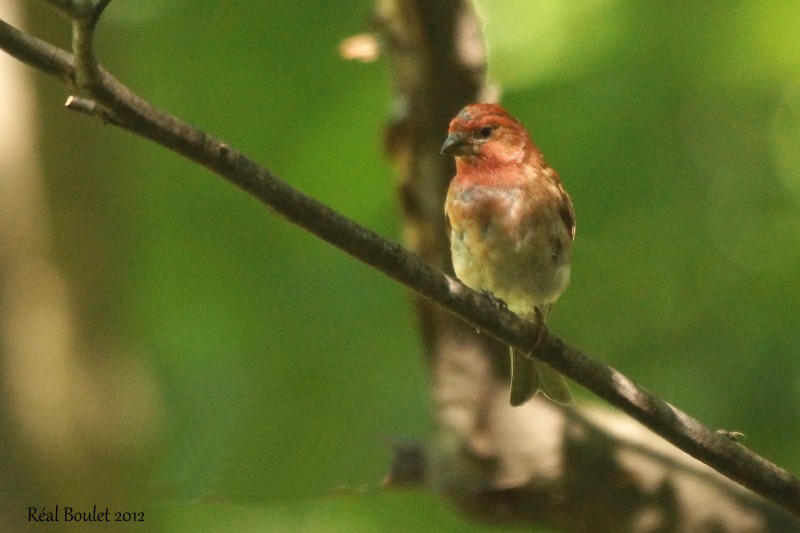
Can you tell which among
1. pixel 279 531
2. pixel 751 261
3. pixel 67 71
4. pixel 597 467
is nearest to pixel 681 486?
pixel 597 467

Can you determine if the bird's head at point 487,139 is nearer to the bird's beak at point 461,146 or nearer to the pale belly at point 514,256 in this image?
the bird's beak at point 461,146

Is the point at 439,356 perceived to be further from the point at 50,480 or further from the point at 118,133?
the point at 50,480

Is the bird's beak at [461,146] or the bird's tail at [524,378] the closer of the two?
the bird's tail at [524,378]

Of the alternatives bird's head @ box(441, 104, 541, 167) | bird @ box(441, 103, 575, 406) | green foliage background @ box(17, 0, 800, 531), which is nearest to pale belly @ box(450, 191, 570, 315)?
bird @ box(441, 103, 575, 406)

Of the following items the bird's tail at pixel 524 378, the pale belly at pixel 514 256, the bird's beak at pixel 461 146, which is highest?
the bird's beak at pixel 461 146

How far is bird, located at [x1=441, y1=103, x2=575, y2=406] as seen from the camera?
17.0 feet

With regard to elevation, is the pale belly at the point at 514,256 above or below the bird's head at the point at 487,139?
below

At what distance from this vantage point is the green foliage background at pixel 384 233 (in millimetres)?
6871

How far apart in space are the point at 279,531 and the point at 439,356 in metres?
2.00

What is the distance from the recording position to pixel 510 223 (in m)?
5.19

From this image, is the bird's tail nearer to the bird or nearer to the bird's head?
the bird

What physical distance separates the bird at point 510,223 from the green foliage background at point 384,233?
5.19 ft

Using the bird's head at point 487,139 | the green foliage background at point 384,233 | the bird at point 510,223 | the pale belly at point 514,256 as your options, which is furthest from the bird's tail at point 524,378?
the green foliage background at point 384,233

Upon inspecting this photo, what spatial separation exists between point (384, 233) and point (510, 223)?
7.41ft
